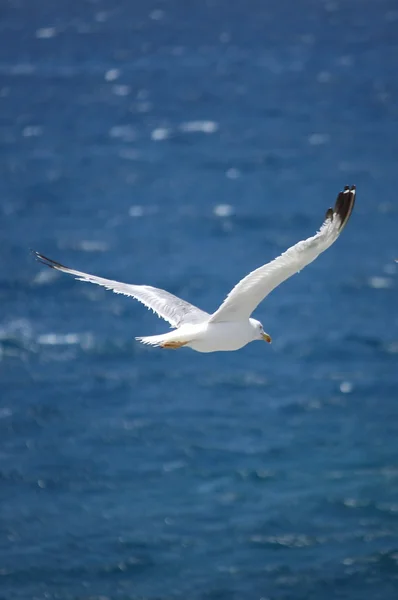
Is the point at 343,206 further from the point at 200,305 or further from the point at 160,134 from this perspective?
the point at 160,134

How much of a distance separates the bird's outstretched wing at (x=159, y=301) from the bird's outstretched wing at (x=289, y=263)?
797mm

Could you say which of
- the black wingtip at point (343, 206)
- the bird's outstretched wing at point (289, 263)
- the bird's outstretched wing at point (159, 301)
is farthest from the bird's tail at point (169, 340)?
the black wingtip at point (343, 206)

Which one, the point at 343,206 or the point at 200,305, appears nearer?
the point at 343,206

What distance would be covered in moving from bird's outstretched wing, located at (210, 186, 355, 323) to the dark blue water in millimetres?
14697

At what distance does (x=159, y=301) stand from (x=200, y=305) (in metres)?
21.3

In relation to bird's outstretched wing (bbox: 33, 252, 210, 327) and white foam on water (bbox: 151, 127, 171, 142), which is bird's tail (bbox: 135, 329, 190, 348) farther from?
white foam on water (bbox: 151, 127, 171, 142)

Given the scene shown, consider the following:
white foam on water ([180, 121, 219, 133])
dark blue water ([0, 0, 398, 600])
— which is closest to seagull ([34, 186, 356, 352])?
dark blue water ([0, 0, 398, 600])

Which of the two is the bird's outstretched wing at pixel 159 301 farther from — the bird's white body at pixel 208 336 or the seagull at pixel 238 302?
the bird's white body at pixel 208 336

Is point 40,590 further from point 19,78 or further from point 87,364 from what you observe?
point 19,78

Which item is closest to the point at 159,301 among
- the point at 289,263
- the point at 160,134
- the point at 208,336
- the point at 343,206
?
the point at 208,336

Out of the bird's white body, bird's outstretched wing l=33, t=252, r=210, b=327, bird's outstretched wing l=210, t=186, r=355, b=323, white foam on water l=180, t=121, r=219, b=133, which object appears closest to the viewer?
bird's outstretched wing l=210, t=186, r=355, b=323

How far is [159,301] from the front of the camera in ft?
61.5

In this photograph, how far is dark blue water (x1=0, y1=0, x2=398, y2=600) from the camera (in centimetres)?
3212

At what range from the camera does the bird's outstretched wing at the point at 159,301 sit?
58.5 ft
